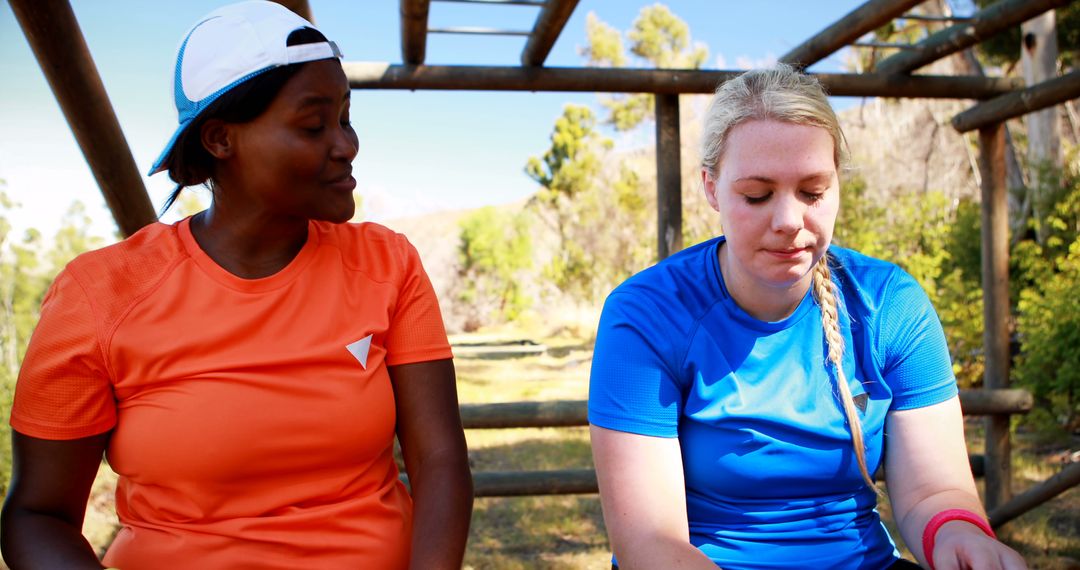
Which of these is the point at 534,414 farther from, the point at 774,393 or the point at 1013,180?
the point at 1013,180

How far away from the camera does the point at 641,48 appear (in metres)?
28.5

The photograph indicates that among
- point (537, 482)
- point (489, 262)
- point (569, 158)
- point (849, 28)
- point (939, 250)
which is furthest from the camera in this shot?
point (489, 262)

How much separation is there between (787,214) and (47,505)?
1459 millimetres

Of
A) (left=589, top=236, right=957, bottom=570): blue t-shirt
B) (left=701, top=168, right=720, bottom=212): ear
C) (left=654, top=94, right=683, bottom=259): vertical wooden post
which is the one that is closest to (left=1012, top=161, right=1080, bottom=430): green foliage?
(left=654, top=94, right=683, bottom=259): vertical wooden post

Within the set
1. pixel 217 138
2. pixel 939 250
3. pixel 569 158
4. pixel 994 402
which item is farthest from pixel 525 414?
pixel 569 158

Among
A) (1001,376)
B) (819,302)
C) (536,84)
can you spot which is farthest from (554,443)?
(819,302)

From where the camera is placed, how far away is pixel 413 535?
1638mm

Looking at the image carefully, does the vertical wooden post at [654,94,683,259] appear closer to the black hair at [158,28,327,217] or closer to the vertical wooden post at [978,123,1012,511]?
the vertical wooden post at [978,123,1012,511]

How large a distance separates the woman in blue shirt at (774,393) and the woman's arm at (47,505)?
964 millimetres

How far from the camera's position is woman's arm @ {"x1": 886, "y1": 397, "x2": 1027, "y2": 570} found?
Answer: 1.74m

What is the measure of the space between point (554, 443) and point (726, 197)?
623cm

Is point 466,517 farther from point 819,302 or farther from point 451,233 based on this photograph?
point 451,233

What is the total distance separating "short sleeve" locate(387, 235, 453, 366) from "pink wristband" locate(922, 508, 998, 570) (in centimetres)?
104

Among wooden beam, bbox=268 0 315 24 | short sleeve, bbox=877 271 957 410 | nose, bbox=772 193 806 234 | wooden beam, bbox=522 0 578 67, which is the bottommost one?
short sleeve, bbox=877 271 957 410
